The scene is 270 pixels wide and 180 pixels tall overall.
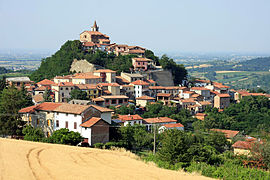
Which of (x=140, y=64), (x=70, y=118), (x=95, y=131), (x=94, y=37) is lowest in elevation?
(x=95, y=131)

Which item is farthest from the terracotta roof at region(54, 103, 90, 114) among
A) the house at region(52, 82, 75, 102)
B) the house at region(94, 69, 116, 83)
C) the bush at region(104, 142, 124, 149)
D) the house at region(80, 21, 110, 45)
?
the house at region(80, 21, 110, 45)

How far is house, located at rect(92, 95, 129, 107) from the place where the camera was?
196 feet

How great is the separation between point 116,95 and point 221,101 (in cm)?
2127

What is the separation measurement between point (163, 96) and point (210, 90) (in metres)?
12.1

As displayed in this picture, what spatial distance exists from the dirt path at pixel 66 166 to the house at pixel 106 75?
45.7 m

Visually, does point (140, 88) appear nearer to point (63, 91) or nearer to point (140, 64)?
point (140, 64)

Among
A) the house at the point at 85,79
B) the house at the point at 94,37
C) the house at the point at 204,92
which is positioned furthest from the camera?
the house at the point at 94,37

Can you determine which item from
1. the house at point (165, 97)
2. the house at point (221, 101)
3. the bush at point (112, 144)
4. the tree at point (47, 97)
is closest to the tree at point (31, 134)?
the bush at point (112, 144)

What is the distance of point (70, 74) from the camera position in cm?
7275

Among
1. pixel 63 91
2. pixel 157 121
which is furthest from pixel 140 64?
pixel 157 121

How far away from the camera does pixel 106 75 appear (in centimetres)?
6856

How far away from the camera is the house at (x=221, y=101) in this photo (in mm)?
73375

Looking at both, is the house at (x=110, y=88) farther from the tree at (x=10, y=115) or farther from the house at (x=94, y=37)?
the tree at (x=10, y=115)

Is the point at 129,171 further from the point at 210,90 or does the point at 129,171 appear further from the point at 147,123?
the point at 210,90
